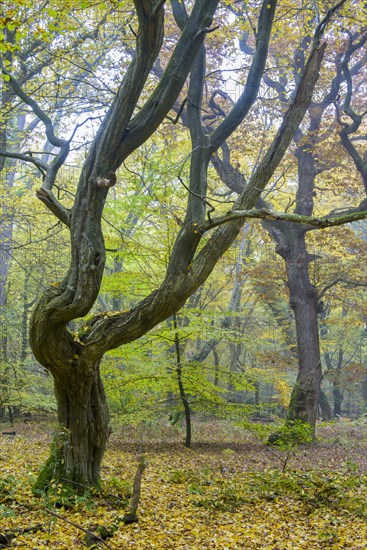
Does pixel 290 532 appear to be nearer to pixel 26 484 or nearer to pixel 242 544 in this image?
pixel 242 544

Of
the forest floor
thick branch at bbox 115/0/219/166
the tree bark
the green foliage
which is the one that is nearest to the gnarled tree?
thick branch at bbox 115/0/219/166

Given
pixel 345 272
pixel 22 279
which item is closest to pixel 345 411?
pixel 345 272

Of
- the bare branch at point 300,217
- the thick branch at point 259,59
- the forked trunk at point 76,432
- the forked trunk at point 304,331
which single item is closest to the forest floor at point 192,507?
the forked trunk at point 76,432

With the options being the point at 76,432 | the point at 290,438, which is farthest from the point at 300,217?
the point at 290,438

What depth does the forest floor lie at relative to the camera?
16.3ft

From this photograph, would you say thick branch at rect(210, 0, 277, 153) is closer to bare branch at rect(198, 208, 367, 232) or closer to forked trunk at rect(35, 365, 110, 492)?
bare branch at rect(198, 208, 367, 232)

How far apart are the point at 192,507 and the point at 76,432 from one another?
183cm

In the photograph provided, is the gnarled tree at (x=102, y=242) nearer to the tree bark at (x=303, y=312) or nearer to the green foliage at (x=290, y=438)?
the green foliage at (x=290, y=438)

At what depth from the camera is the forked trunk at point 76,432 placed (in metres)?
5.97

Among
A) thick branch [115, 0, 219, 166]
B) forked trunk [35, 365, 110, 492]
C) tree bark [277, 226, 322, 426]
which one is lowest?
forked trunk [35, 365, 110, 492]

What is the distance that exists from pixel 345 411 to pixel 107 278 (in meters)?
22.7

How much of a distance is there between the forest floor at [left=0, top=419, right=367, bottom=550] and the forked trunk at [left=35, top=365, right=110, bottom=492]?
0.74ft

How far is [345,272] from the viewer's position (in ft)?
48.4

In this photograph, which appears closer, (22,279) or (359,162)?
(359,162)
